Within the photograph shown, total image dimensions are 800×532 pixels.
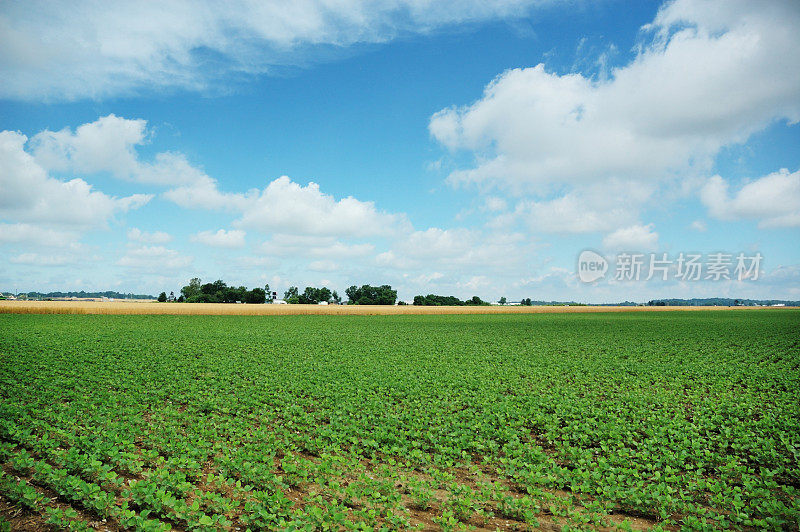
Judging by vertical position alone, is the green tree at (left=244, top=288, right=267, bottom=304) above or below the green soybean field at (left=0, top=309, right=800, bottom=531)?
above

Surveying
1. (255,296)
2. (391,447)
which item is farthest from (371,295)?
(391,447)

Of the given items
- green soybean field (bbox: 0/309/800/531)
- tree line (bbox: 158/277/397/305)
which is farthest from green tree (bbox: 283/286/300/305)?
green soybean field (bbox: 0/309/800/531)

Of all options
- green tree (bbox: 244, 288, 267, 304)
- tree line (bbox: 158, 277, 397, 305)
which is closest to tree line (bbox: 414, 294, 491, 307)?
tree line (bbox: 158, 277, 397, 305)

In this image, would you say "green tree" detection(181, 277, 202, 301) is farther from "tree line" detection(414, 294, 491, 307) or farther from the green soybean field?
the green soybean field

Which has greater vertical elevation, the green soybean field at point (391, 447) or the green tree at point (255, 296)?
the green tree at point (255, 296)

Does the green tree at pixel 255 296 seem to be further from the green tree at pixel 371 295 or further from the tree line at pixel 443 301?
the tree line at pixel 443 301

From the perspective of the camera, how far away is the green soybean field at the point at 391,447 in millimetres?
7453

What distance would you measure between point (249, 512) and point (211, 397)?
8.34m

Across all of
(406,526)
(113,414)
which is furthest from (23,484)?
(406,526)

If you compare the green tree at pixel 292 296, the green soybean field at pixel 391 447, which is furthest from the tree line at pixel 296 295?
the green soybean field at pixel 391 447

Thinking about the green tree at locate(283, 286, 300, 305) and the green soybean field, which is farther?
the green tree at locate(283, 286, 300, 305)

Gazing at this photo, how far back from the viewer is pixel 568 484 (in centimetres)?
911

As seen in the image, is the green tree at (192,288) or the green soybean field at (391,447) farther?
the green tree at (192,288)

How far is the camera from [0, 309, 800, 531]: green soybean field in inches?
293
